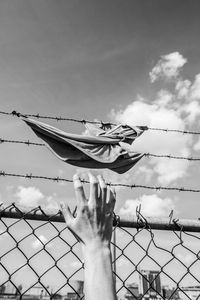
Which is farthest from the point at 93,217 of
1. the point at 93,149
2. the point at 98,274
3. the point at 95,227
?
the point at 93,149

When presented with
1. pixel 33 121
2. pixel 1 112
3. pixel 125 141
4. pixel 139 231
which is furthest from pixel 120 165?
pixel 139 231

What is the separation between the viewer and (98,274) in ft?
2.30

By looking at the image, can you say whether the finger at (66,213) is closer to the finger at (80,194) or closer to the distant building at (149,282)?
the finger at (80,194)

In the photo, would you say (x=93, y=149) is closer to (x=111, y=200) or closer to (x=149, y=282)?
(x=149, y=282)

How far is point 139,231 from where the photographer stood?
3.52ft

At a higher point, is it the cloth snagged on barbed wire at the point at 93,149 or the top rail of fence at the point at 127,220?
the cloth snagged on barbed wire at the point at 93,149

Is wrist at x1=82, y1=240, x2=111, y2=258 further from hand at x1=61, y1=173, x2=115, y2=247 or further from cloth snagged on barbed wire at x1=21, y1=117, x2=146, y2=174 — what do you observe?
cloth snagged on barbed wire at x1=21, y1=117, x2=146, y2=174

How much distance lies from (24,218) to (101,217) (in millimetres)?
335

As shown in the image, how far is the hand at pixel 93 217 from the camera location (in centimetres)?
76

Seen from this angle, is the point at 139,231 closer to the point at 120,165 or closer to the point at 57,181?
the point at 57,181

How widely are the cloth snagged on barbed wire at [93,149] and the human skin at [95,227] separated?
3.64 m

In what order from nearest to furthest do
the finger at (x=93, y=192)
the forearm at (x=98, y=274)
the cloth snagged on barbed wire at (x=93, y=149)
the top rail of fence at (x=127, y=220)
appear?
the forearm at (x=98, y=274)
the finger at (x=93, y=192)
the top rail of fence at (x=127, y=220)
the cloth snagged on barbed wire at (x=93, y=149)

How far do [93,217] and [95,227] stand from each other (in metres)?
0.03

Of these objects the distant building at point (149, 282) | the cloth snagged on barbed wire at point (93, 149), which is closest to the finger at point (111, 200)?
the distant building at point (149, 282)
